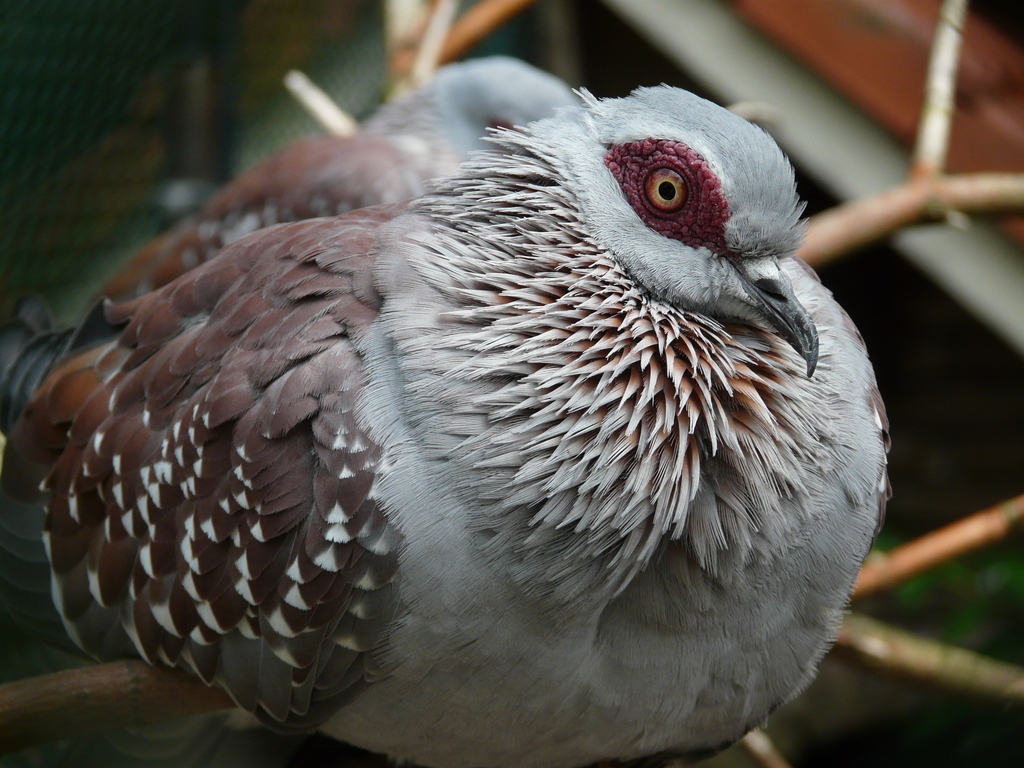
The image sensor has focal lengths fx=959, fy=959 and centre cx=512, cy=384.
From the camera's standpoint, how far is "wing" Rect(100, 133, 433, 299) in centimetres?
389

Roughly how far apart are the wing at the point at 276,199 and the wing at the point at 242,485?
153cm

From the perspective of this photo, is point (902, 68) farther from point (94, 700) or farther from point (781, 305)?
point (94, 700)

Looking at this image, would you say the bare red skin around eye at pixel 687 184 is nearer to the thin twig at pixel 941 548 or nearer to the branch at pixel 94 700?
the branch at pixel 94 700

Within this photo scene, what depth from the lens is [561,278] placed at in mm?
1836

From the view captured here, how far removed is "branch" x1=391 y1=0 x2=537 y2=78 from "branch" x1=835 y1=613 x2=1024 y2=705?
2.86 meters

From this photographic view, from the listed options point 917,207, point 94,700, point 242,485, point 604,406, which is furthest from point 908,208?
point 94,700

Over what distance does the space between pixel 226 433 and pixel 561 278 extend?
762mm

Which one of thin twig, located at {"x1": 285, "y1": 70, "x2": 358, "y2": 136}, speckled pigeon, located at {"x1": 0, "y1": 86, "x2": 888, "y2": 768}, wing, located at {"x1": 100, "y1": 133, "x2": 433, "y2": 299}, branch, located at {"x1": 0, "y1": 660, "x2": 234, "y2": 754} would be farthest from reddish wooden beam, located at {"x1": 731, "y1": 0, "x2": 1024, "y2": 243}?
branch, located at {"x1": 0, "y1": 660, "x2": 234, "y2": 754}

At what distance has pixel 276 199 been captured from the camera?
3.92 meters

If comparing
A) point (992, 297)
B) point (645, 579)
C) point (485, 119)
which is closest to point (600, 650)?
point (645, 579)

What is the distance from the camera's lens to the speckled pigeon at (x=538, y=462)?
1.78 meters

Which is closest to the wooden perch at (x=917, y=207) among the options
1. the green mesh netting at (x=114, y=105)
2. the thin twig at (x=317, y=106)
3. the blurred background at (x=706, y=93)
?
the blurred background at (x=706, y=93)

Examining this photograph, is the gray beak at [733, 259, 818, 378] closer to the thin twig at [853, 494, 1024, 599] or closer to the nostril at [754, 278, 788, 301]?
the nostril at [754, 278, 788, 301]

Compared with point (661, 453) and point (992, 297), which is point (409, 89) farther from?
point (661, 453)
